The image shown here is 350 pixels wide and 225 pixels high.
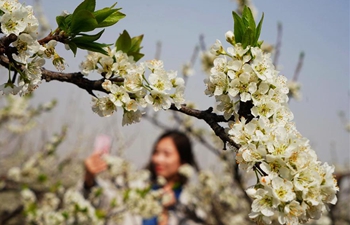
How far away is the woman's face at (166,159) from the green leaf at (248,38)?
3.13m

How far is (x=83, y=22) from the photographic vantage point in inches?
33.7

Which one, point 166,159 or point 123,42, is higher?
point 166,159

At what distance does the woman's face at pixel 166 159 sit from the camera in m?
3.96

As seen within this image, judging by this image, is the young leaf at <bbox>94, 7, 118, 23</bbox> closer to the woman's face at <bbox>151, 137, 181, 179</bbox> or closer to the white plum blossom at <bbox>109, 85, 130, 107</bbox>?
the white plum blossom at <bbox>109, 85, 130, 107</bbox>

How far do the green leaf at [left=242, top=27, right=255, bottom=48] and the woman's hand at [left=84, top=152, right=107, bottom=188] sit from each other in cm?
269

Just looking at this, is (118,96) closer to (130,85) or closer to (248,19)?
(130,85)

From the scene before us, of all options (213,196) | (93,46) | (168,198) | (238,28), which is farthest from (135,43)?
(213,196)

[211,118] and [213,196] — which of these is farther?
[213,196]

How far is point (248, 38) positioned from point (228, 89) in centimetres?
14

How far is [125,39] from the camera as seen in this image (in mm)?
1000

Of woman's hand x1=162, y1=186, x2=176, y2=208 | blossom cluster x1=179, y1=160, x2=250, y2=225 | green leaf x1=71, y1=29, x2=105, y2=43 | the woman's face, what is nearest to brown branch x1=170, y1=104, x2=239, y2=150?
green leaf x1=71, y1=29, x2=105, y2=43

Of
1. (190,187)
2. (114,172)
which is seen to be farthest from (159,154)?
(190,187)

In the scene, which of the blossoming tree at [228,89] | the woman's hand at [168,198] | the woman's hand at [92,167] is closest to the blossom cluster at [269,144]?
the blossoming tree at [228,89]

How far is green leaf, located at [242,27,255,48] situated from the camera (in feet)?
2.95
